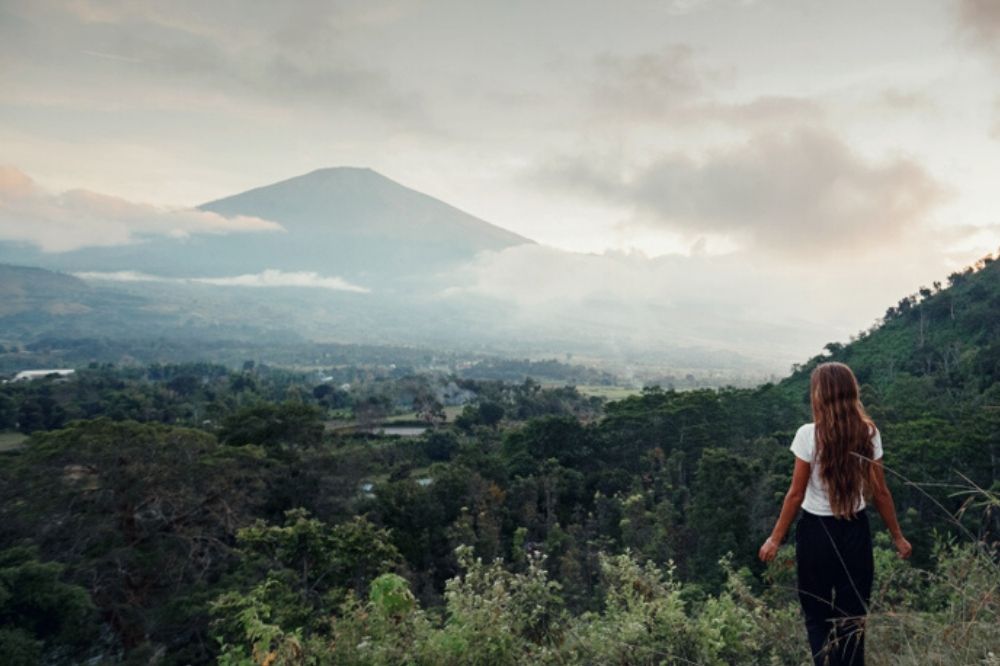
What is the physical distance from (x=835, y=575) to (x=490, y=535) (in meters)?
12.1

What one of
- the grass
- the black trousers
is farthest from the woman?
the grass

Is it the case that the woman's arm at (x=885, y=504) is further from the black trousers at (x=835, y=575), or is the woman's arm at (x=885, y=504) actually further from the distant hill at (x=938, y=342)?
the distant hill at (x=938, y=342)

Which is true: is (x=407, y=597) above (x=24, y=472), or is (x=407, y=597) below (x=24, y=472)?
above

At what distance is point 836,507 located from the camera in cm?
209

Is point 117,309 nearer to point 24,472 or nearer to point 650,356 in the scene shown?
point 650,356

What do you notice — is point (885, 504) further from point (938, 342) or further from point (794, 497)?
point (938, 342)

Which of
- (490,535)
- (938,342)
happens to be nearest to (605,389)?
(938,342)

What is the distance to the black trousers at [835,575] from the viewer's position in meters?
2.09

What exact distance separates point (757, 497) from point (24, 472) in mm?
13876

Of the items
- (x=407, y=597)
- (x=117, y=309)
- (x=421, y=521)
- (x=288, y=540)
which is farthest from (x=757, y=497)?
(x=117, y=309)

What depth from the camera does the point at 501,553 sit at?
14070 mm

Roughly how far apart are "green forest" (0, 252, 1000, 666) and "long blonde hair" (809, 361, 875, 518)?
0.31 meters

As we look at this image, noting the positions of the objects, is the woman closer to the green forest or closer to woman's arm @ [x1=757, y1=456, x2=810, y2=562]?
woman's arm @ [x1=757, y1=456, x2=810, y2=562]

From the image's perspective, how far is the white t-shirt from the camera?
213 cm
